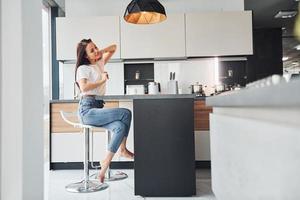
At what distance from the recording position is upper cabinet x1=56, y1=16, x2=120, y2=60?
495 cm

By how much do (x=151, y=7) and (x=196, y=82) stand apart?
2.10 m

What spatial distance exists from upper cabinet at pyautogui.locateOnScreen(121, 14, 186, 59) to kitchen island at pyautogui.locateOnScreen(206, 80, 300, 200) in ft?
11.8

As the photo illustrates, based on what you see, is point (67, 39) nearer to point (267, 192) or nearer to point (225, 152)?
point (225, 152)

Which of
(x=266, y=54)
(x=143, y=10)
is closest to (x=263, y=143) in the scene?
(x=143, y=10)

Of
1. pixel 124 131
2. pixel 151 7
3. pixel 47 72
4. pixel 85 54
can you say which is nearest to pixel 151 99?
pixel 124 131

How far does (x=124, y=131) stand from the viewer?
3.10m

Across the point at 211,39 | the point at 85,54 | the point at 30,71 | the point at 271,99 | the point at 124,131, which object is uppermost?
the point at 211,39

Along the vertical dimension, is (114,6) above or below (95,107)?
above

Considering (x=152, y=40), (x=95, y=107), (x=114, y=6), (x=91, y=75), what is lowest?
(x=95, y=107)

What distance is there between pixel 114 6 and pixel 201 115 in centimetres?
252

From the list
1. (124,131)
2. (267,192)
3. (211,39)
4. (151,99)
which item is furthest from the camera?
(211,39)

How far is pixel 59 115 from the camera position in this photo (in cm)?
436

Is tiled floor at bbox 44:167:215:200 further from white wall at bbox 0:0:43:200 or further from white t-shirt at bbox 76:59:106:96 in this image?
white wall at bbox 0:0:43:200

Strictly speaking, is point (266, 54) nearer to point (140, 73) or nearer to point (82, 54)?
point (140, 73)
